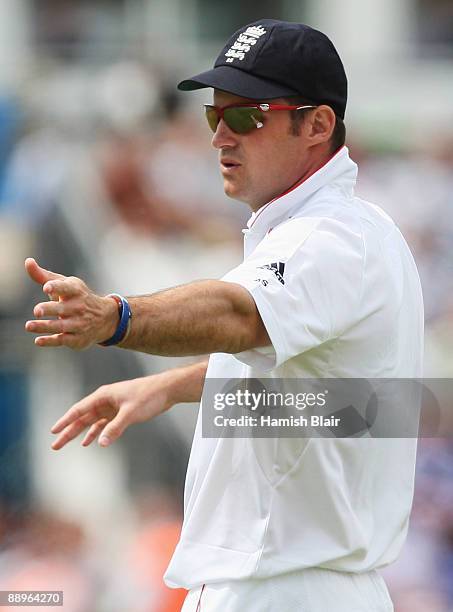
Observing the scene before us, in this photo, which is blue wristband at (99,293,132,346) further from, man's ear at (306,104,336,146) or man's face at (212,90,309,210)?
man's ear at (306,104,336,146)

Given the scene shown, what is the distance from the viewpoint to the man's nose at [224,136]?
10.3 ft

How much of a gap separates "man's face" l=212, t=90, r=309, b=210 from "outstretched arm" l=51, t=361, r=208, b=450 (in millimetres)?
568

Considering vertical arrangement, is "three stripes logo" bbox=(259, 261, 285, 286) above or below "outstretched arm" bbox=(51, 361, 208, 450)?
above

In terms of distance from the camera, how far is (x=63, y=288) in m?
2.31

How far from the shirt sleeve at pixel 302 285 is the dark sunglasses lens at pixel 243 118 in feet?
1.54

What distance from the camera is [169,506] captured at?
20.3ft

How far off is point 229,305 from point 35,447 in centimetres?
437

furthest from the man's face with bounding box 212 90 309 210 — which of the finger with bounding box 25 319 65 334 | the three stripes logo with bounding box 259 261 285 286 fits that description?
the finger with bounding box 25 319 65 334

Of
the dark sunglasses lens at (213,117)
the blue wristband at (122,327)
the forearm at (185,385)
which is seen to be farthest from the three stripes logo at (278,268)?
the forearm at (185,385)

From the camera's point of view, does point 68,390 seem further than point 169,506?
Yes

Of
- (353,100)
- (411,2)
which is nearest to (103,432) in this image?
(353,100)

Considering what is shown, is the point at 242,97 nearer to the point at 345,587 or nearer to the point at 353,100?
the point at 345,587

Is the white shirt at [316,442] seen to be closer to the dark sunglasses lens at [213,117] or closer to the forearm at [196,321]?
the forearm at [196,321]

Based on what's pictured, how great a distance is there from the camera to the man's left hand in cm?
229
